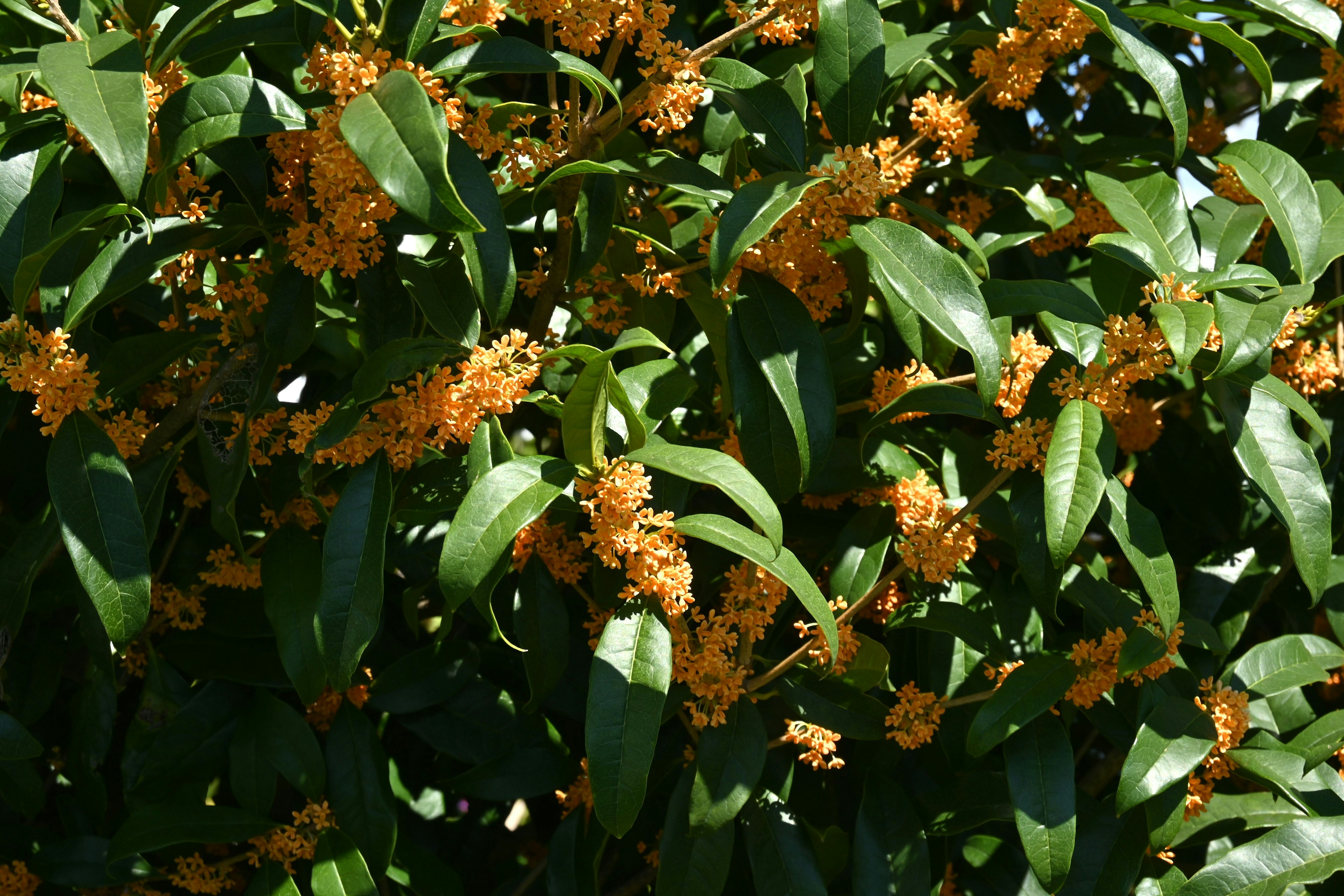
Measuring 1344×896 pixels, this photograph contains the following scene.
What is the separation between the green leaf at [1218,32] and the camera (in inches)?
59.9

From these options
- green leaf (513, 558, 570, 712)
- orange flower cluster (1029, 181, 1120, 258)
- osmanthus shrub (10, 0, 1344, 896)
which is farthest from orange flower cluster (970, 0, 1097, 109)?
green leaf (513, 558, 570, 712)

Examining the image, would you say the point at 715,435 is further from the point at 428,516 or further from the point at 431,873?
the point at 431,873

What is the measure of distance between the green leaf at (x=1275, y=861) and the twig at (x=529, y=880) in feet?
3.50

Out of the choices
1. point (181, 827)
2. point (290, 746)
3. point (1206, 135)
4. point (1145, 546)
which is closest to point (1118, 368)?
point (1145, 546)

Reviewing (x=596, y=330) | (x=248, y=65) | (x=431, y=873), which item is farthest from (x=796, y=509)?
(x=248, y=65)

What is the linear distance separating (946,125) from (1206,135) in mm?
954

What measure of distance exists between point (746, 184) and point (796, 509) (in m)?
0.75

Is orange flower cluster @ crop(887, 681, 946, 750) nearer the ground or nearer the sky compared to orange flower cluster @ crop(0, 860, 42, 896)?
nearer the sky

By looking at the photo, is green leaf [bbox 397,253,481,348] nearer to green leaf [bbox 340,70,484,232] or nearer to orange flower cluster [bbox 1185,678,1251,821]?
green leaf [bbox 340,70,484,232]

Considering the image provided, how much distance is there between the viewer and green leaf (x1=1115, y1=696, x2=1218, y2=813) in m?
1.51

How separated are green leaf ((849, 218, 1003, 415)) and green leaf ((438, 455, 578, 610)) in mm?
495

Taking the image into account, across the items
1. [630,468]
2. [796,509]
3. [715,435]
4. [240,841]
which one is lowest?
[240,841]

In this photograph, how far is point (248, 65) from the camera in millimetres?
1738

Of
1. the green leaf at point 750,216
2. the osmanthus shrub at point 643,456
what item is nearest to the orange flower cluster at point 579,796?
the osmanthus shrub at point 643,456
